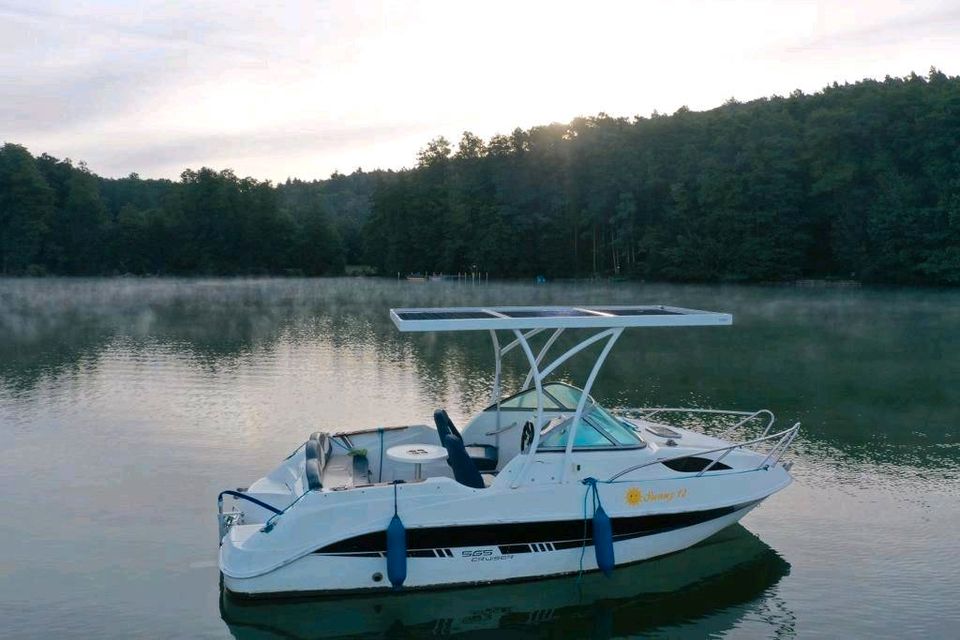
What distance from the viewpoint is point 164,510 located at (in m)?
13.0

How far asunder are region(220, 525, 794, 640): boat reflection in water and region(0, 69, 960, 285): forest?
73.3 metres

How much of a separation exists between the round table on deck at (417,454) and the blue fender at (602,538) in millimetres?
2190

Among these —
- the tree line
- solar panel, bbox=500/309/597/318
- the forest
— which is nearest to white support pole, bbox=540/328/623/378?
solar panel, bbox=500/309/597/318

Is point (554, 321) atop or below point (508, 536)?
atop

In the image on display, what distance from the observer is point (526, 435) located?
11.0 m

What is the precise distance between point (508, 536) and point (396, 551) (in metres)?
1.38

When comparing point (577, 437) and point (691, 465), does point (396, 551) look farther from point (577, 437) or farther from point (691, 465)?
point (691, 465)

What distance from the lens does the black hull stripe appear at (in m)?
9.30

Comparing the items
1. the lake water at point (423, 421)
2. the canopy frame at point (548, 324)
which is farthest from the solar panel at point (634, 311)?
the lake water at point (423, 421)

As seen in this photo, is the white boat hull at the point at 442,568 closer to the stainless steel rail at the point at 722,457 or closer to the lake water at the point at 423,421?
the lake water at the point at 423,421

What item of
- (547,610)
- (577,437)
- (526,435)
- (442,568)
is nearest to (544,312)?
(526,435)

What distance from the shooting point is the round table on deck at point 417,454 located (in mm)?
10498

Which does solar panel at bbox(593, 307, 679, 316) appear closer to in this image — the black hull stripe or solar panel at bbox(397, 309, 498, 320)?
A: solar panel at bbox(397, 309, 498, 320)

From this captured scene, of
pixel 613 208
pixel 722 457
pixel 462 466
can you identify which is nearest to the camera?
pixel 462 466
